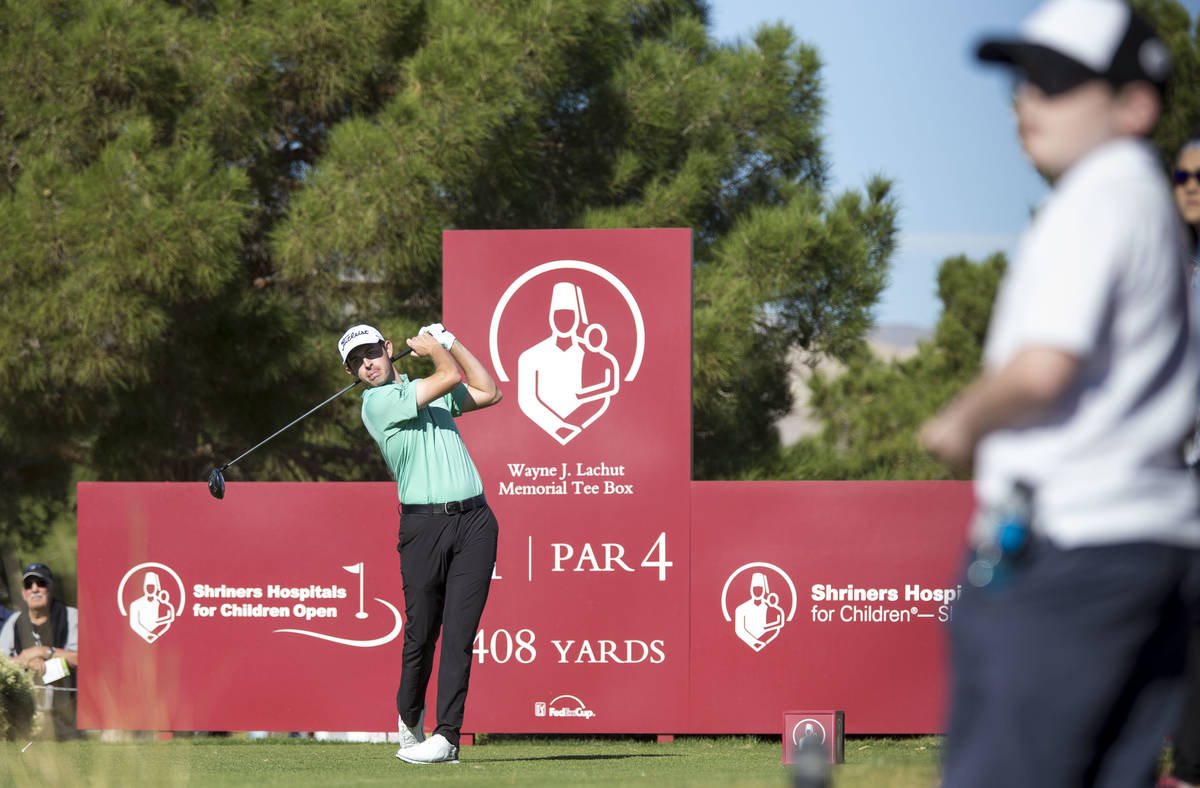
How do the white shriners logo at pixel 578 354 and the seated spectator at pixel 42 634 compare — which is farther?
the seated spectator at pixel 42 634

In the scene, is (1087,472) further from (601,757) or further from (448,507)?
(601,757)

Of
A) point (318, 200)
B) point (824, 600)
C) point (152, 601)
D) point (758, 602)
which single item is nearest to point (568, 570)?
point (758, 602)

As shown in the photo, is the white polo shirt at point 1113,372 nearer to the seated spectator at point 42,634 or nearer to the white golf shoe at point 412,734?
the white golf shoe at point 412,734

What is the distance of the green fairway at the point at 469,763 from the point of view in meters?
5.25

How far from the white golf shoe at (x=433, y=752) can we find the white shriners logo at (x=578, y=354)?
7.35 feet

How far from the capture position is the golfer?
6.38 metres

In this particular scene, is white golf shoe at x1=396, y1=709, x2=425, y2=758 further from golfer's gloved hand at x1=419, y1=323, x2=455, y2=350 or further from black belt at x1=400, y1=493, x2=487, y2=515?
golfer's gloved hand at x1=419, y1=323, x2=455, y2=350

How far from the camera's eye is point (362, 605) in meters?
8.23

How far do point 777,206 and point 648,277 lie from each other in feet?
22.3

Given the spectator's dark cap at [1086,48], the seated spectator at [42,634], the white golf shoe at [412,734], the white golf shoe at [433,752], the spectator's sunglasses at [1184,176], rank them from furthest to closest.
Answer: the seated spectator at [42,634] → the white golf shoe at [412,734] → the white golf shoe at [433,752] → the spectator's sunglasses at [1184,176] → the spectator's dark cap at [1086,48]

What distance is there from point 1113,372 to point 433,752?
4945 mm

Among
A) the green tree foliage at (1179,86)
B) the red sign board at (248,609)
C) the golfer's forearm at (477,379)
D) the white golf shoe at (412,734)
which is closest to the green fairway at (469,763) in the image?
the white golf shoe at (412,734)

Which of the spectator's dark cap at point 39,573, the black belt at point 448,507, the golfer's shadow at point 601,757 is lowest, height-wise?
the golfer's shadow at point 601,757

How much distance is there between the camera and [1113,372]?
6.22ft
